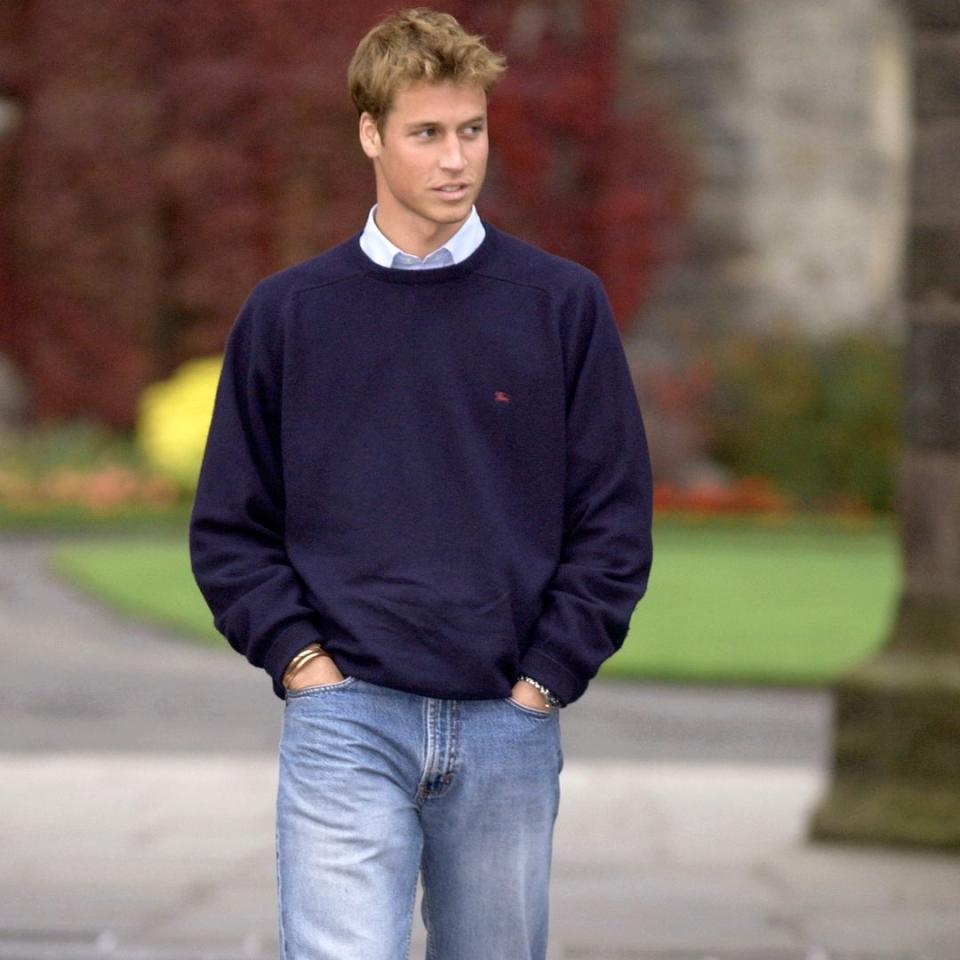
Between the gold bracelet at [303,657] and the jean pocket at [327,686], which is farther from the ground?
the gold bracelet at [303,657]

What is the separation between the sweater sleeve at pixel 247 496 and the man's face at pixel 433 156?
0.88ft

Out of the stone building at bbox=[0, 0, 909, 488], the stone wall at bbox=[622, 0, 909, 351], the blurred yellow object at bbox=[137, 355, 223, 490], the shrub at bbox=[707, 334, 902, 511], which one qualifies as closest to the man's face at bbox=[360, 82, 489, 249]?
the blurred yellow object at bbox=[137, 355, 223, 490]

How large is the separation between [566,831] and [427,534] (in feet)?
13.4

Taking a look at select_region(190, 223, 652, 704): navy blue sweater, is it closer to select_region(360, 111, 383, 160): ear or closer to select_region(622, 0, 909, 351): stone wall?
select_region(360, 111, 383, 160): ear

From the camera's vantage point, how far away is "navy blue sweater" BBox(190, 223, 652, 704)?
3.49 meters

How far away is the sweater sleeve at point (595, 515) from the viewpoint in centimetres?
353

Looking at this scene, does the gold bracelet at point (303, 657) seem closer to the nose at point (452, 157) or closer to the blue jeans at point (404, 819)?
the blue jeans at point (404, 819)

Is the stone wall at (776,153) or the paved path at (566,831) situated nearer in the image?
the paved path at (566,831)

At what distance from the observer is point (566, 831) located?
24.3 ft

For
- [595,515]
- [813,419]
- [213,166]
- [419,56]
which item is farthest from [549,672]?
[213,166]

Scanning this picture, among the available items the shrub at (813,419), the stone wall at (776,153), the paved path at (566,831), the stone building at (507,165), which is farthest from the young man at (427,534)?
the stone wall at (776,153)

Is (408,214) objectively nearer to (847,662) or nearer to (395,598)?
(395,598)

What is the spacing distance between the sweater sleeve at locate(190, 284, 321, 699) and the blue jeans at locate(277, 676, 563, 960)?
16 cm

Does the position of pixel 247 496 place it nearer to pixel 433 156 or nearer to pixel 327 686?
pixel 327 686
